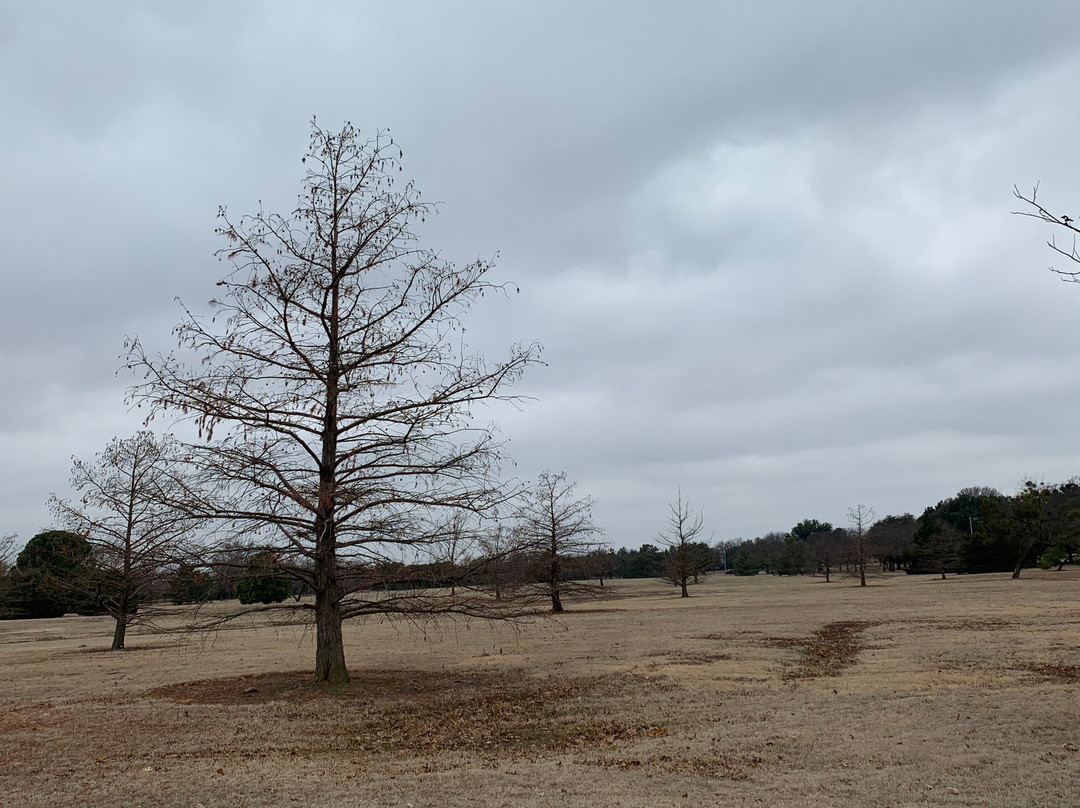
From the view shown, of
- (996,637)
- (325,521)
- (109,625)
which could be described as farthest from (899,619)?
(109,625)

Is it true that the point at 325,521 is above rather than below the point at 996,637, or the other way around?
above

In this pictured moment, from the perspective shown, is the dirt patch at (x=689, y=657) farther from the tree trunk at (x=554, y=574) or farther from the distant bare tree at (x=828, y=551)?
the distant bare tree at (x=828, y=551)

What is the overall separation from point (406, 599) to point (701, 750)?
729 centimetres

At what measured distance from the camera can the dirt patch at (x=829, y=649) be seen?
52.9 ft

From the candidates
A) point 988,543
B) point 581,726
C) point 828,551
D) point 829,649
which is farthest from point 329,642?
point 828,551

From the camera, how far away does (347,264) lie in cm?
1561

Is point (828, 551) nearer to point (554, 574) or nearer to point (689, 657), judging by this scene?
point (554, 574)

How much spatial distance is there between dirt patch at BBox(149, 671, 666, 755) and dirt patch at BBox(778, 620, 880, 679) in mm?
3589

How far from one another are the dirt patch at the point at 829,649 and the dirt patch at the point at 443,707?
141 inches

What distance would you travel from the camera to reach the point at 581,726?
1139 centimetres

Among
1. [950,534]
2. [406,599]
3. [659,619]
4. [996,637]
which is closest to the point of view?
[406,599]

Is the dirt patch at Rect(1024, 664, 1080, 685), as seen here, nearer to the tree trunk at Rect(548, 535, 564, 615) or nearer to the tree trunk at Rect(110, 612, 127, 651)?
the tree trunk at Rect(548, 535, 564, 615)

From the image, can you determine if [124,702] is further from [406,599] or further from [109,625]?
[109,625]

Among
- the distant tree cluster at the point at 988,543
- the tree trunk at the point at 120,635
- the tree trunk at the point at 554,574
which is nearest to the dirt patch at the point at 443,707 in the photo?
the tree trunk at the point at 120,635
